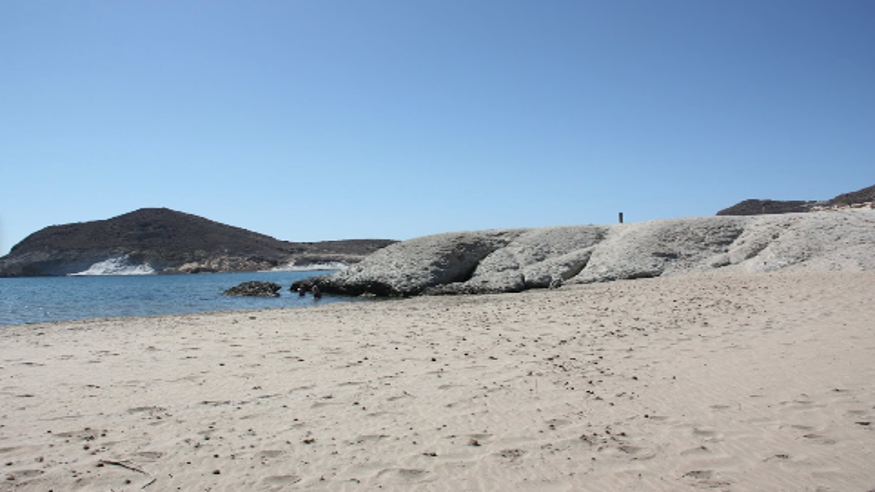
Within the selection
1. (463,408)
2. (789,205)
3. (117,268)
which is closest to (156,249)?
(117,268)

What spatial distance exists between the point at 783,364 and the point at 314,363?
20.8ft

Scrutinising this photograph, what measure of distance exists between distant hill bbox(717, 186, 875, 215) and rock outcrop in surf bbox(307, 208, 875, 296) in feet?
47.1

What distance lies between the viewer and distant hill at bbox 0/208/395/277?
92.0 meters

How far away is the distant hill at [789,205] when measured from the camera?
34.8 m

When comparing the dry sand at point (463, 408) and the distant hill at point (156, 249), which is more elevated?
the distant hill at point (156, 249)

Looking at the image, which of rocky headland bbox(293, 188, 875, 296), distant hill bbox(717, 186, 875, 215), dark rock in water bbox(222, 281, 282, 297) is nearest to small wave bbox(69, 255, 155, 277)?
dark rock in water bbox(222, 281, 282, 297)

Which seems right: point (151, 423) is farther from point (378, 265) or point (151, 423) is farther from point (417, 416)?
point (378, 265)

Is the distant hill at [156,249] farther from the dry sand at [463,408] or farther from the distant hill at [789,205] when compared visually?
the dry sand at [463,408]

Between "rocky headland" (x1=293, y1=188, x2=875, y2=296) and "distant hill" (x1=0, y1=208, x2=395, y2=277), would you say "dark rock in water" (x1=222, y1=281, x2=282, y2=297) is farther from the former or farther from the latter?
"distant hill" (x1=0, y1=208, x2=395, y2=277)

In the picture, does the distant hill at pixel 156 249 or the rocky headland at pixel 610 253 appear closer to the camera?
the rocky headland at pixel 610 253

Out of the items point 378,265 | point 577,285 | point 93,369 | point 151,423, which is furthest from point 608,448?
point 378,265

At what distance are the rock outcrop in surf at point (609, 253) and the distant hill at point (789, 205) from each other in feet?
47.1

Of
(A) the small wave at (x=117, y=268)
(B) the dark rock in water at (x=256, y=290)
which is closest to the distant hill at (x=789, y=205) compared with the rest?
(B) the dark rock in water at (x=256, y=290)

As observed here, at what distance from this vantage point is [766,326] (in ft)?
29.6
